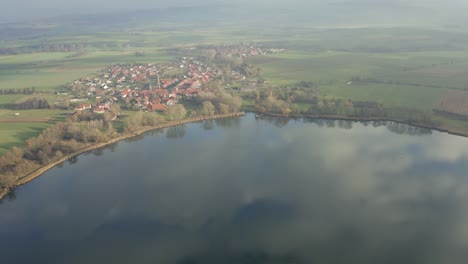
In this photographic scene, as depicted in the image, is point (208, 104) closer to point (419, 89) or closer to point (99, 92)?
point (99, 92)

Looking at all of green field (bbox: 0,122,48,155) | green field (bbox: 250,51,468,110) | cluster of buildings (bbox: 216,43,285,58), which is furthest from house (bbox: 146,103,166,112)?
cluster of buildings (bbox: 216,43,285,58)

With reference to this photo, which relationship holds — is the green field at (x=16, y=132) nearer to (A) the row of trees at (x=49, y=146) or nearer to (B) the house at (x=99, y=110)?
(A) the row of trees at (x=49, y=146)

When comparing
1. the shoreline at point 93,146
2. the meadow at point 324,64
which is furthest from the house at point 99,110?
the shoreline at point 93,146

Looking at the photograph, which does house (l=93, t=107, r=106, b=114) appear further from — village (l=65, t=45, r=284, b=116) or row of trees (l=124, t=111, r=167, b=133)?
row of trees (l=124, t=111, r=167, b=133)

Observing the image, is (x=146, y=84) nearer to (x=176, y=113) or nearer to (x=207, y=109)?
(x=176, y=113)

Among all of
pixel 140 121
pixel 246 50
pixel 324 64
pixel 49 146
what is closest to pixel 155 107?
pixel 140 121

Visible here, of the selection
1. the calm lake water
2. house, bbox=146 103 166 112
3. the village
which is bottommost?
the calm lake water

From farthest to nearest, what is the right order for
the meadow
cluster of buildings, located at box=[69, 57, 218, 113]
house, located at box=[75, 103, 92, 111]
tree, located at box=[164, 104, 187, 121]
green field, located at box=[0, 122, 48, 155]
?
1. cluster of buildings, located at box=[69, 57, 218, 113]
2. the meadow
3. house, located at box=[75, 103, 92, 111]
4. tree, located at box=[164, 104, 187, 121]
5. green field, located at box=[0, 122, 48, 155]

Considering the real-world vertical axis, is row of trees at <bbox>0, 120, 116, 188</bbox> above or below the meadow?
below

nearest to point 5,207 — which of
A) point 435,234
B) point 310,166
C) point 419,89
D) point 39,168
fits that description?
point 39,168

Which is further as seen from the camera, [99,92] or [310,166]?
[99,92]
